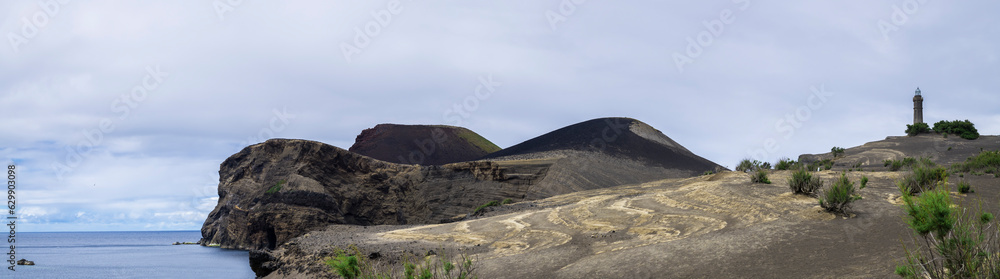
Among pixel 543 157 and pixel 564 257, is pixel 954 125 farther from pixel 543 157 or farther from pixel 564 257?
pixel 564 257

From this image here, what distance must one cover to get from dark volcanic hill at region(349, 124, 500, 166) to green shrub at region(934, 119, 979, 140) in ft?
221

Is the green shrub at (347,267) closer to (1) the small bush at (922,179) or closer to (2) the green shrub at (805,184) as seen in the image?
(2) the green shrub at (805,184)

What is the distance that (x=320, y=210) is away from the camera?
48531 mm

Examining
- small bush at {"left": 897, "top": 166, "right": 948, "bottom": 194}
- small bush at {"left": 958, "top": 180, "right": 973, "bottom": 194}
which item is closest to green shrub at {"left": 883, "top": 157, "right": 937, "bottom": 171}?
small bush at {"left": 897, "top": 166, "right": 948, "bottom": 194}

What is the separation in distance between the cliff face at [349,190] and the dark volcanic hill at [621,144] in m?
13.6

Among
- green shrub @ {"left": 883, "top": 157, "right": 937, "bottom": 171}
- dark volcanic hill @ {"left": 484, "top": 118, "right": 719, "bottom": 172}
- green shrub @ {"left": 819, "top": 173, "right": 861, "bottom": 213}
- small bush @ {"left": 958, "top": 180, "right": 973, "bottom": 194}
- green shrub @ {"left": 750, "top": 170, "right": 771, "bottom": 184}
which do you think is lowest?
green shrub @ {"left": 819, "top": 173, "right": 861, "bottom": 213}

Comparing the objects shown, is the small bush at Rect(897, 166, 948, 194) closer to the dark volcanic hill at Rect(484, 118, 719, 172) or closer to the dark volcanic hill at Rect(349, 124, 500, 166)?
the dark volcanic hill at Rect(484, 118, 719, 172)

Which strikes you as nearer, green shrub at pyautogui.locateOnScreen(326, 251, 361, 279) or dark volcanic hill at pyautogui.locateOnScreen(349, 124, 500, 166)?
green shrub at pyautogui.locateOnScreen(326, 251, 361, 279)

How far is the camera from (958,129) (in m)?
53.5

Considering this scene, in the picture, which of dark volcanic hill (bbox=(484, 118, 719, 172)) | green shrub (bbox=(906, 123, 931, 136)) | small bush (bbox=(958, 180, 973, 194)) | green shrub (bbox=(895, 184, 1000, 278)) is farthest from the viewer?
dark volcanic hill (bbox=(484, 118, 719, 172))

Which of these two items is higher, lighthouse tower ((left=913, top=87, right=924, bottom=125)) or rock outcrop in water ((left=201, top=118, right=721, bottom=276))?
lighthouse tower ((left=913, top=87, right=924, bottom=125))

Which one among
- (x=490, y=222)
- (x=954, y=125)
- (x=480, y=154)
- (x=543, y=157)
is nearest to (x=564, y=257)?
(x=490, y=222)

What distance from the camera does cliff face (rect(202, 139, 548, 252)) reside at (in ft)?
161

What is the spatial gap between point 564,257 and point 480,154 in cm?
9821
